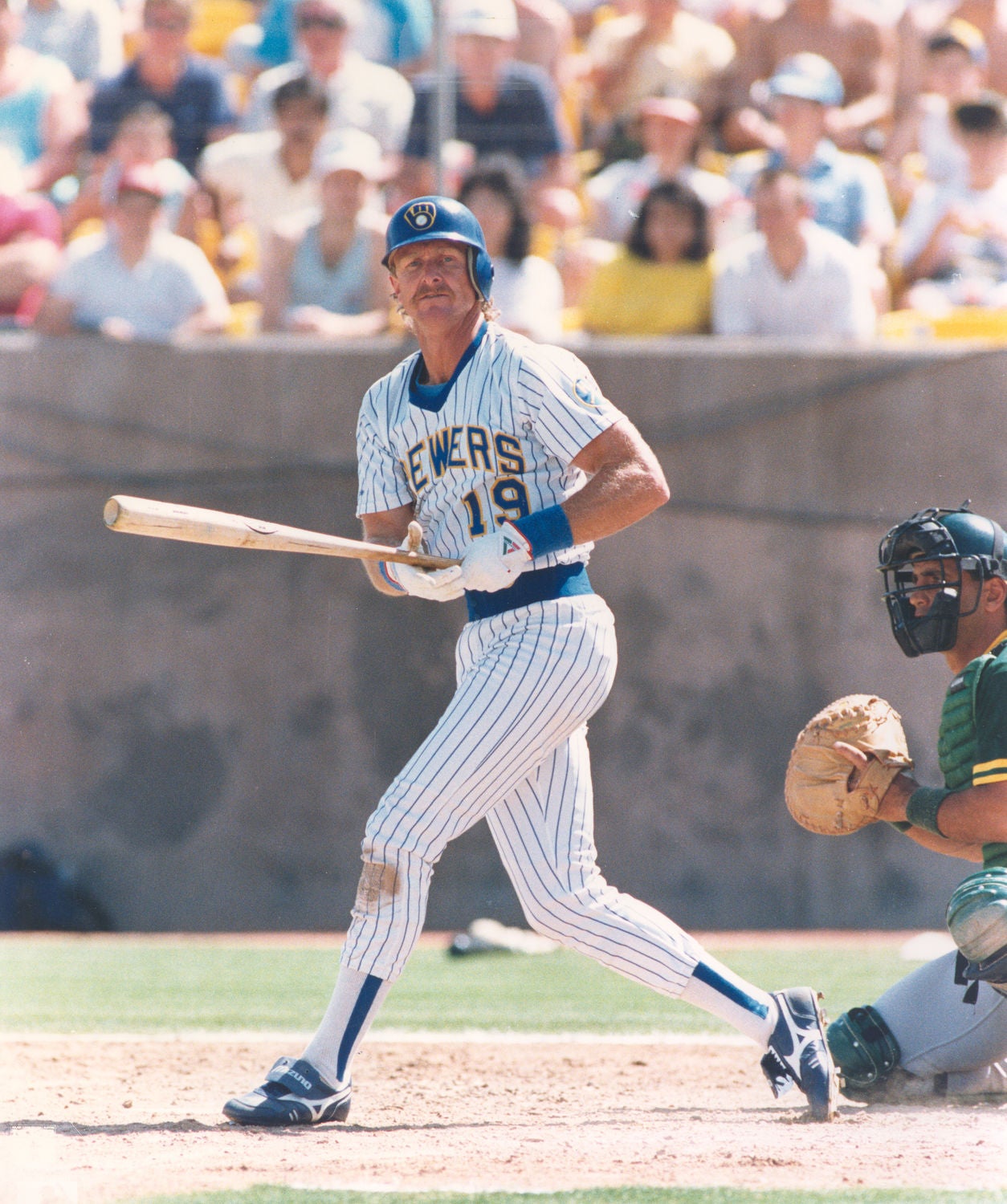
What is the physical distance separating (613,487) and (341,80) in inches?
205

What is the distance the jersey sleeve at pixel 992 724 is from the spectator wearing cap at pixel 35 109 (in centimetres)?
600

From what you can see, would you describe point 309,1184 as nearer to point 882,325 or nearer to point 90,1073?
point 90,1073

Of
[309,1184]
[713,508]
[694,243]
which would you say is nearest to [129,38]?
[694,243]

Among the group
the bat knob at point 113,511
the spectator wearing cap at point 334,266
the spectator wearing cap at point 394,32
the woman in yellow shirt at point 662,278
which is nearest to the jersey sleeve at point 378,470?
the bat knob at point 113,511

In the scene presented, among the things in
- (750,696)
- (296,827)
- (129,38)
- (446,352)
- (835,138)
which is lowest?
(296,827)

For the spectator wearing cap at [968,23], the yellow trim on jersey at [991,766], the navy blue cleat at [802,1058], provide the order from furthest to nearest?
the spectator wearing cap at [968,23] < the navy blue cleat at [802,1058] < the yellow trim on jersey at [991,766]

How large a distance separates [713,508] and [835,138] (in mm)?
2261

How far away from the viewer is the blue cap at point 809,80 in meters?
7.73

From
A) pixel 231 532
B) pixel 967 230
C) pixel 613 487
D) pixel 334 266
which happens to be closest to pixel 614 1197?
pixel 613 487

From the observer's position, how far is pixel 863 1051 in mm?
3664

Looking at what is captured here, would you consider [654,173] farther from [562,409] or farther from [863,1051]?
[863,1051]

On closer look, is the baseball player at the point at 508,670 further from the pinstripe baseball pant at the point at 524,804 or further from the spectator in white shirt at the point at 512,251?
the spectator in white shirt at the point at 512,251

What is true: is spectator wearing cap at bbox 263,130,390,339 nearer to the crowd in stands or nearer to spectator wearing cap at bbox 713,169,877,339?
the crowd in stands

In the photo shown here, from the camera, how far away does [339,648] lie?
687cm
